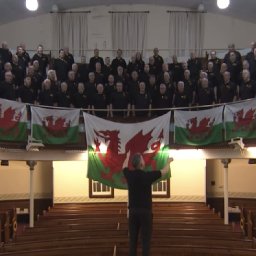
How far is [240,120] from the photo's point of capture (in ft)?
37.4

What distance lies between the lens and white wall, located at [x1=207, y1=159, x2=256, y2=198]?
1609 cm

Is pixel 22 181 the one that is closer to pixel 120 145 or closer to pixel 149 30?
pixel 120 145

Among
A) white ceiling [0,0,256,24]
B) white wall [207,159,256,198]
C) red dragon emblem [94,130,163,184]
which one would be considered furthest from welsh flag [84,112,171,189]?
white ceiling [0,0,256,24]

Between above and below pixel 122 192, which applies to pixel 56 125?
above

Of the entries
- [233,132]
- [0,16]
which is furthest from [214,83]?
[0,16]

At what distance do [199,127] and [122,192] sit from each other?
474 centimetres

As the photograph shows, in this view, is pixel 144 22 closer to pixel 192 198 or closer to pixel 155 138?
pixel 192 198

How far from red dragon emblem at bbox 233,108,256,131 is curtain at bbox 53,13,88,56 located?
30.2 feet

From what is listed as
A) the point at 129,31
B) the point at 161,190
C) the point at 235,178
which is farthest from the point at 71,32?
the point at 235,178

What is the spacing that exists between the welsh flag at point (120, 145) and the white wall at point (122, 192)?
160 inches

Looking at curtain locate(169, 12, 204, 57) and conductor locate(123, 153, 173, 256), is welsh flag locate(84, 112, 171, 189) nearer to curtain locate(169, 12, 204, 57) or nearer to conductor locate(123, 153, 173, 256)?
conductor locate(123, 153, 173, 256)

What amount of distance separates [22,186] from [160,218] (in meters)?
6.22

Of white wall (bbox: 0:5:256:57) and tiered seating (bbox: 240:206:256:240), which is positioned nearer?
tiered seating (bbox: 240:206:256:240)

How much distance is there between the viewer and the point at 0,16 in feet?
61.9
